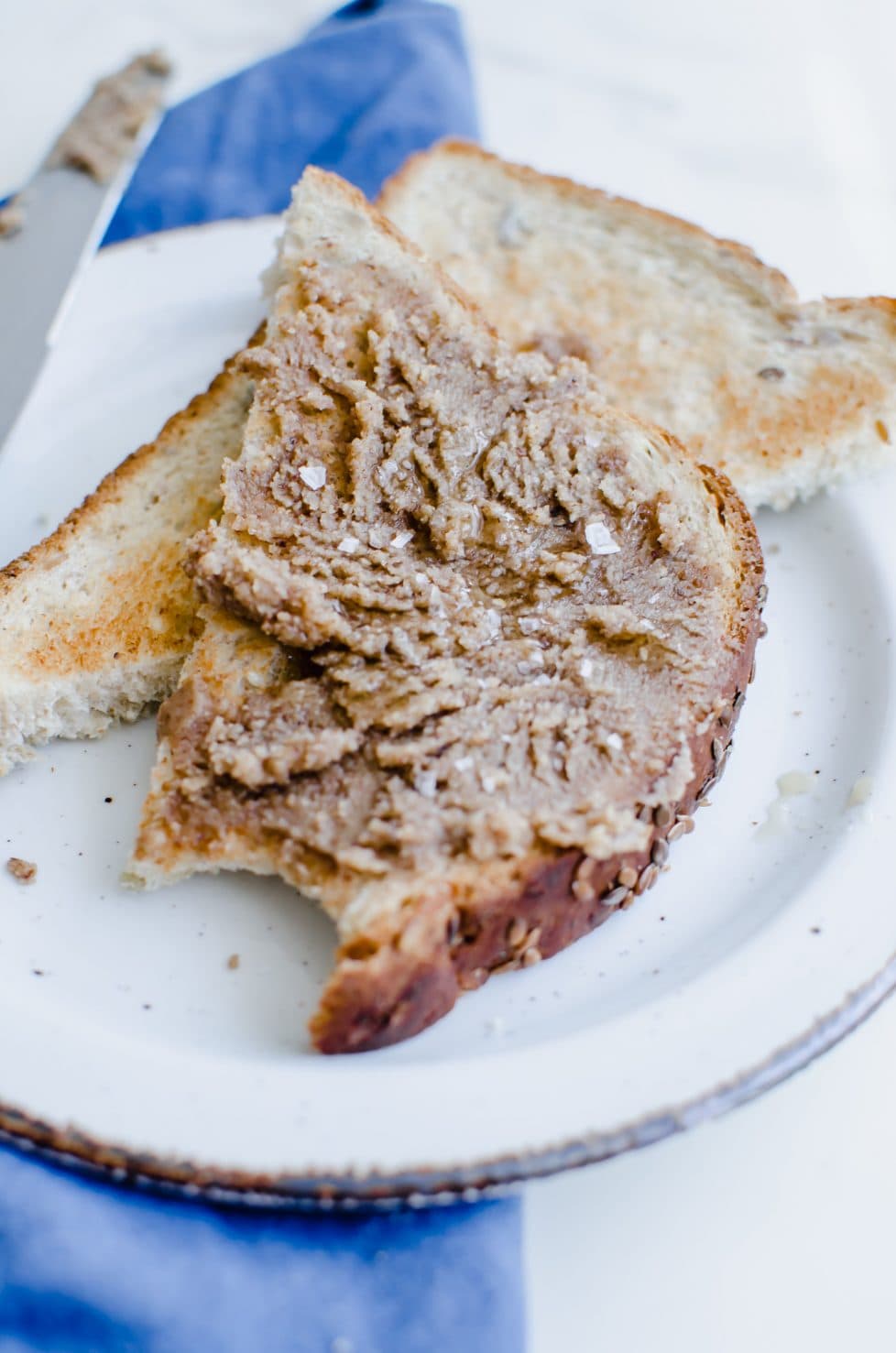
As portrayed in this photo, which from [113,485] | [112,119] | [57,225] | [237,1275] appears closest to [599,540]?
[113,485]

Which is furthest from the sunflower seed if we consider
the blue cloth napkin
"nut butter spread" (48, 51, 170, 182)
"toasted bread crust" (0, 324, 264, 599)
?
"nut butter spread" (48, 51, 170, 182)

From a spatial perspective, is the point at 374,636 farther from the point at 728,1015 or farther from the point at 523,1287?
the point at 523,1287

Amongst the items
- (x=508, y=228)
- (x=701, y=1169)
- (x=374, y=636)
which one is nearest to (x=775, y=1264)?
(x=701, y=1169)

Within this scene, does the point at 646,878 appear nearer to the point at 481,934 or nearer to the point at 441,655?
the point at 481,934

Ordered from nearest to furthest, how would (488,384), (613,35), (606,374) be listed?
(488,384) < (606,374) < (613,35)

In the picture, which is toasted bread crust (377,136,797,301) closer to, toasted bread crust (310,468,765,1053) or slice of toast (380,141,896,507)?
slice of toast (380,141,896,507)

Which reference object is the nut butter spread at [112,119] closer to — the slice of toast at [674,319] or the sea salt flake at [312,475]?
the slice of toast at [674,319]
